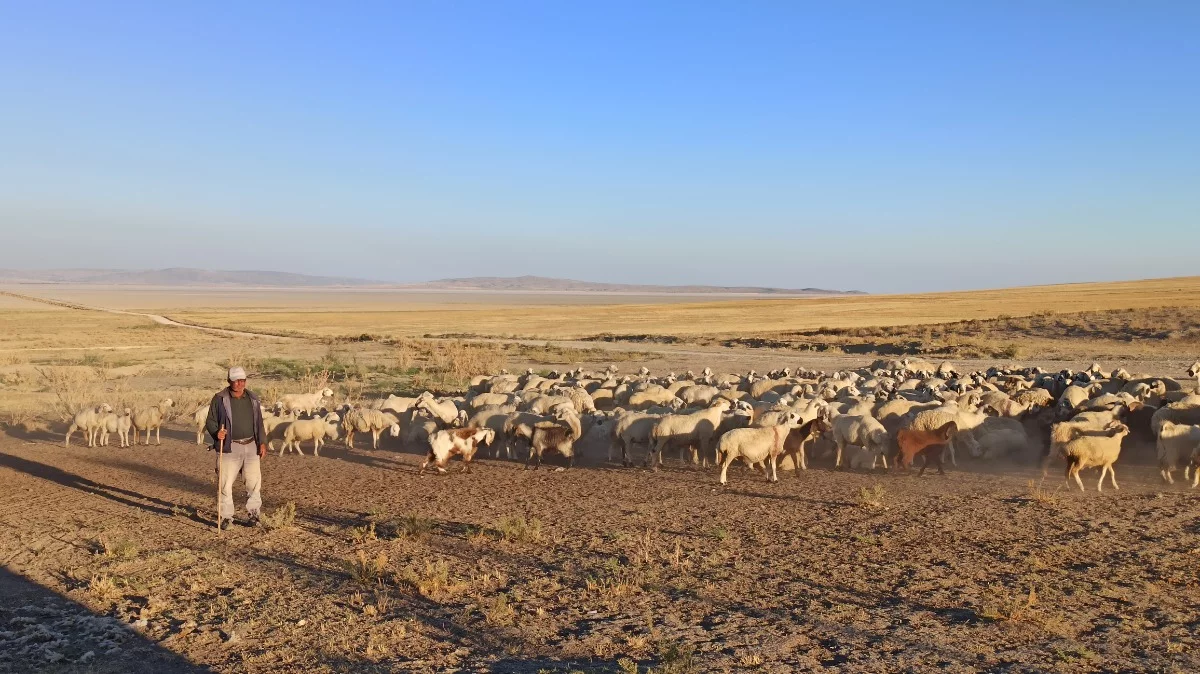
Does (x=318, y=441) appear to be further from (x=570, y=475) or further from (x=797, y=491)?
(x=797, y=491)

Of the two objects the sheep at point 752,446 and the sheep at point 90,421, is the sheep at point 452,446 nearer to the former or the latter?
the sheep at point 752,446

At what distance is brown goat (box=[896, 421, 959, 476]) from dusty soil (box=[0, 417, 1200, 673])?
2.45 feet

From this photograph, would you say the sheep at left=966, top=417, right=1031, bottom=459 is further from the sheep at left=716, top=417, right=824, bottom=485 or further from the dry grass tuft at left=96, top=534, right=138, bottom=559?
the dry grass tuft at left=96, top=534, right=138, bottom=559

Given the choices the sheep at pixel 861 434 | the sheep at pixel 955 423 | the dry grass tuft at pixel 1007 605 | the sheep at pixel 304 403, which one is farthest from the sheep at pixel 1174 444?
the sheep at pixel 304 403

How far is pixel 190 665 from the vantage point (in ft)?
20.8

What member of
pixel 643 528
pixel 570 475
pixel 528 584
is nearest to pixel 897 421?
pixel 570 475

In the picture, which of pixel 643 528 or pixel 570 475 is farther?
pixel 570 475

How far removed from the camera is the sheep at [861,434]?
13242mm

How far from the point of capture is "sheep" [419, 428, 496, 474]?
13.4 meters

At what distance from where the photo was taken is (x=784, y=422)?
13.4 metres

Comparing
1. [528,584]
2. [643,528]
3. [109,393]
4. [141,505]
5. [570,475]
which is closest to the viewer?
[528,584]

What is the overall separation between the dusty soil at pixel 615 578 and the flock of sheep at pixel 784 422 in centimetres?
73

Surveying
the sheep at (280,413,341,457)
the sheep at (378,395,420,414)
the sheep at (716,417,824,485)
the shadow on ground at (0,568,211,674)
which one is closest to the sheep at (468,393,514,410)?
the sheep at (378,395,420,414)

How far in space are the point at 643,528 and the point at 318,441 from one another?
25.2ft
